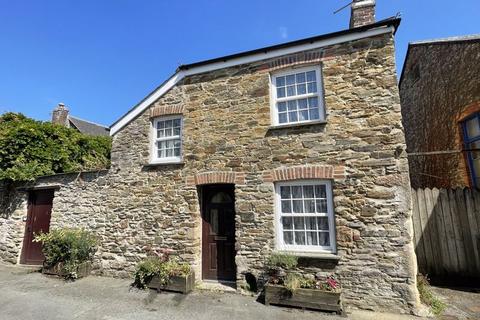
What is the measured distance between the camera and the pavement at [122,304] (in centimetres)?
521

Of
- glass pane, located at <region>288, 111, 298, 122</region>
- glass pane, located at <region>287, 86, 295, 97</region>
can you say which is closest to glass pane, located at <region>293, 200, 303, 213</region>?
glass pane, located at <region>288, 111, 298, 122</region>

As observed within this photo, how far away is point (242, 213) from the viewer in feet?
22.0

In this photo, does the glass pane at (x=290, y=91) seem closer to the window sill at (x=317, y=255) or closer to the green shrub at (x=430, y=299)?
the window sill at (x=317, y=255)

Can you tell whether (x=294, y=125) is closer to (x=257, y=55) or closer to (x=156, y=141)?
(x=257, y=55)

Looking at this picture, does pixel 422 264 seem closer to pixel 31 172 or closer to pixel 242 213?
pixel 242 213

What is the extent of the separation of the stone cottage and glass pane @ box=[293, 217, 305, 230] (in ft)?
0.08

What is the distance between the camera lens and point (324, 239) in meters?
6.05

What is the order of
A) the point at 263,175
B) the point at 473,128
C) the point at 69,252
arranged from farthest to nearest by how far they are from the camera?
1. the point at 473,128
2. the point at 69,252
3. the point at 263,175

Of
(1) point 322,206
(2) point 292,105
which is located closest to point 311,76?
(2) point 292,105

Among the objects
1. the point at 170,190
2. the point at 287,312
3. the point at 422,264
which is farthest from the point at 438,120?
the point at 170,190

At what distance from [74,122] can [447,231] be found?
2266 cm

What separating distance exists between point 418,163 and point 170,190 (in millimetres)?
10254

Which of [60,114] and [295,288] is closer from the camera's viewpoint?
[295,288]

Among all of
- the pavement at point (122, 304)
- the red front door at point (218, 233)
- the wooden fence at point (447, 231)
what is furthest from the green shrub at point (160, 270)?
the wooden fence at point (447, 231)
